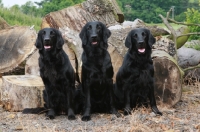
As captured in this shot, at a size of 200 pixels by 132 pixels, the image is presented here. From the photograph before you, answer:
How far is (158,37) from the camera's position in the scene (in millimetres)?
7484

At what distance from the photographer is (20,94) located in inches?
248

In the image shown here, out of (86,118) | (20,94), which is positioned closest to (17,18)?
(20,94)

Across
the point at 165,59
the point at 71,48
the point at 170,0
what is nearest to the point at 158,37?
the point at 165,59

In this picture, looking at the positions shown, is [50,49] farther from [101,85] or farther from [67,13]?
[67,13]

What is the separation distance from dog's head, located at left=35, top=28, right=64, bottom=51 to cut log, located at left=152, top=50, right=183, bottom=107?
1.67 meters

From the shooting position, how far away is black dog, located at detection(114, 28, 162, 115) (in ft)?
19.0

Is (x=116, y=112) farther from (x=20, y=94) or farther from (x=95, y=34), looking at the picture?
(x=20, y=94)

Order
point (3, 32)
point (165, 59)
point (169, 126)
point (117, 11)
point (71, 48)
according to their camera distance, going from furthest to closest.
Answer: point (117, 11), point (3, 32), point (71, 48), point (165, 59), point (169, 126)

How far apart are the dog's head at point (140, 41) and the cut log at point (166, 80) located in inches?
24.6

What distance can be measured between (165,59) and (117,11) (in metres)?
3.02

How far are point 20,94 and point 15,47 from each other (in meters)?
1.64

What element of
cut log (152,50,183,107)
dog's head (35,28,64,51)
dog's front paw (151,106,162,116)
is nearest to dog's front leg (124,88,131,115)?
dog's front paw (151,106,162,116)

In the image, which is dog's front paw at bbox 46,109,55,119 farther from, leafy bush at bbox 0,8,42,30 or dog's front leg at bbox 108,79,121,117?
leafy bush at bbox 0,8,42,30

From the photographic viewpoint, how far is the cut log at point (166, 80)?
251 inches
